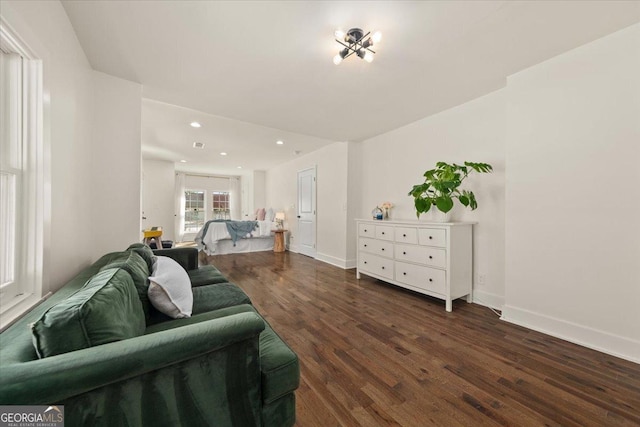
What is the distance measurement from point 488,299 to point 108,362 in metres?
3.26

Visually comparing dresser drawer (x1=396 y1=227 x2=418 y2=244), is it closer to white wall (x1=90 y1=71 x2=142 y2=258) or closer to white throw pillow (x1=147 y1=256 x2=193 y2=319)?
white throw pillow (x1=147 y1=256 x2=193 y2=319)

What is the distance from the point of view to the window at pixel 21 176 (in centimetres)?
116

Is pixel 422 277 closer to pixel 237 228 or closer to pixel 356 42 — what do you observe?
pixel 356 42

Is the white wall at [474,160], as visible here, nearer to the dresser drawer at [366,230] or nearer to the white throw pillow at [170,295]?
the dresser drawer at [366,230]

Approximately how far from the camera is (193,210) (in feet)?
27.4

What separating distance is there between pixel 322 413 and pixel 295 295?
1758 millimetres

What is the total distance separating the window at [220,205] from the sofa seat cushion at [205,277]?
676 centimetres

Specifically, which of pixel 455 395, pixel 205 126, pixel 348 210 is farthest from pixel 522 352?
pixel 205 126

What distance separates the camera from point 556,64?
209 cm

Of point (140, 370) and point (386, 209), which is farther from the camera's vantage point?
point (386, 209)

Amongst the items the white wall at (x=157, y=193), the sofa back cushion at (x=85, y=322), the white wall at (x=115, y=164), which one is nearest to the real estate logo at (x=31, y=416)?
the sofa back cushion at (x=85, y=322)

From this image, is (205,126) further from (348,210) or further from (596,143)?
(596,143)

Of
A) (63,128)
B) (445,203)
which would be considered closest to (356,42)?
(445,203)

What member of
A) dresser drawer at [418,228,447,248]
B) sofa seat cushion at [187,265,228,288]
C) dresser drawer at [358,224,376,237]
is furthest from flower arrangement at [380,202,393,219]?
sofa seat cushion at [187,265,228,288]
